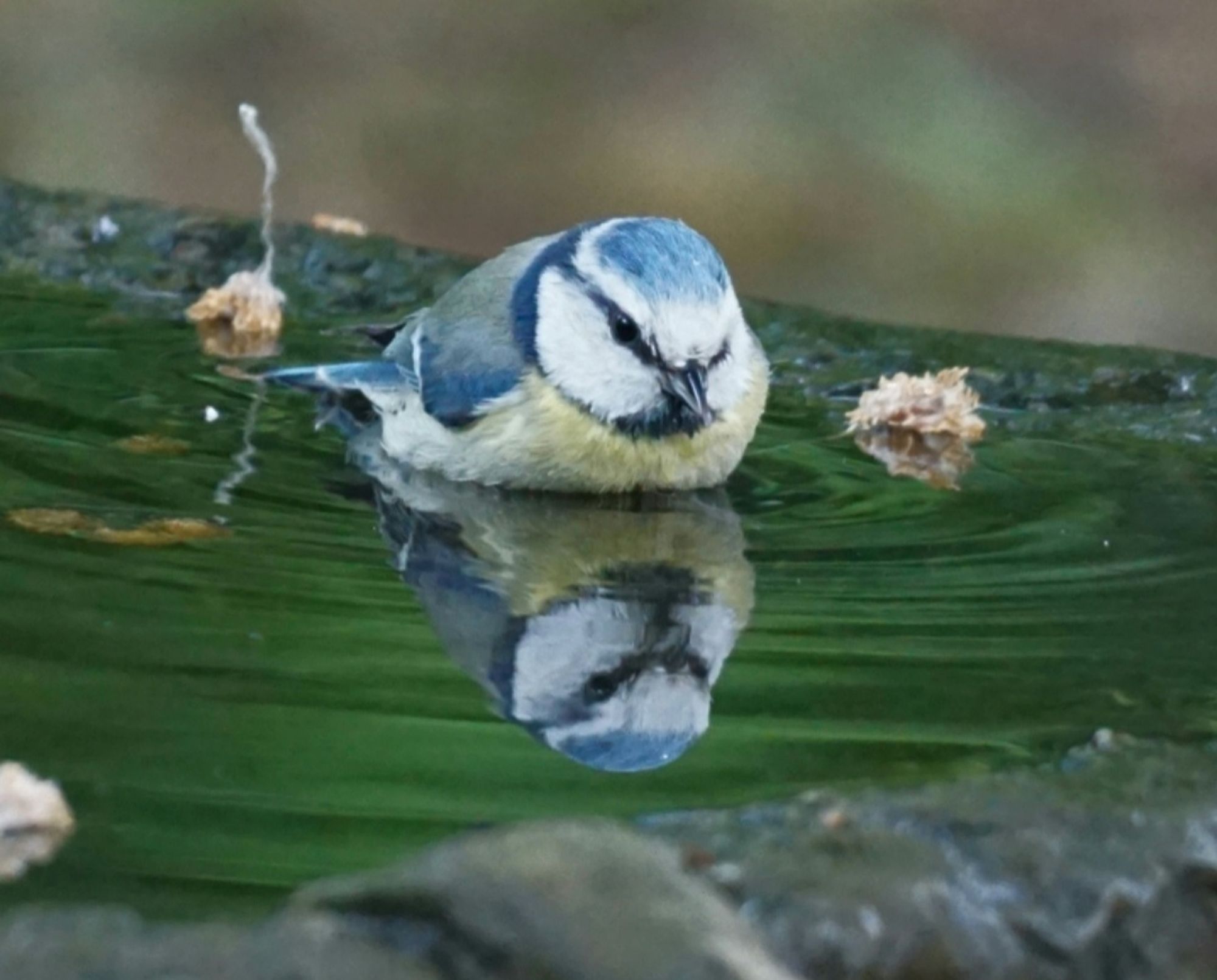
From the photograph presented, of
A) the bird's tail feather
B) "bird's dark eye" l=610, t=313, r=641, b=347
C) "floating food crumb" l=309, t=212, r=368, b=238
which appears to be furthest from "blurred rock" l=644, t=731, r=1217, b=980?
"floating food crumb" l=309, t=212, r=368, b=238

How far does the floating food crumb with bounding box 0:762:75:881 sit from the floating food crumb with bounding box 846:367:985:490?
1778 millimetres

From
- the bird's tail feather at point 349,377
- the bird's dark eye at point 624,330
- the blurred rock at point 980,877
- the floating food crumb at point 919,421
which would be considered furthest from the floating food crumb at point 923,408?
the blurred rock at point 980,877

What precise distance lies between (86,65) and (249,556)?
19.4 ft

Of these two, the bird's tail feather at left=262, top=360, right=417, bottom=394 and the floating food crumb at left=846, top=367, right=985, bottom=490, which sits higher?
the floating food crumb at left=846, top=367, right=985, bottom=490

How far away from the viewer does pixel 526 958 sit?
52.7 inches

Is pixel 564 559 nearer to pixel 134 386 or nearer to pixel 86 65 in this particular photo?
pixel 134 386

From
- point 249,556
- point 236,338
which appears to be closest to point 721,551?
point 249,556

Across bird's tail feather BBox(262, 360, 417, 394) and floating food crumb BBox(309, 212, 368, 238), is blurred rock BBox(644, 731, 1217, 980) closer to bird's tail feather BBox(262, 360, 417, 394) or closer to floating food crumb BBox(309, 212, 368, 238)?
bird's tail feather BBox(262, 360, 417, 394)

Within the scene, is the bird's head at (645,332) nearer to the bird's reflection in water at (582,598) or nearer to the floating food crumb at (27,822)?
the bird's reflection in water at (582,598)

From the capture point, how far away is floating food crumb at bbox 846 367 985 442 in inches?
128

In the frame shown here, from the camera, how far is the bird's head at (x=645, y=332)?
2.88 meters

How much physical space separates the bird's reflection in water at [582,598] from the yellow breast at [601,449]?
0.03 meters

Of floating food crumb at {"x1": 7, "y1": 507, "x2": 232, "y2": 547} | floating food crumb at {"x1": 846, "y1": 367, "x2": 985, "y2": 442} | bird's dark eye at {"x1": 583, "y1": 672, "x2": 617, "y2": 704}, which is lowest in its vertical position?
floating food crumb at {"x1": 7, "y1": 507, "x2": 232, "y2": 547}

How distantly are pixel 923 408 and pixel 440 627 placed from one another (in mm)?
1273
